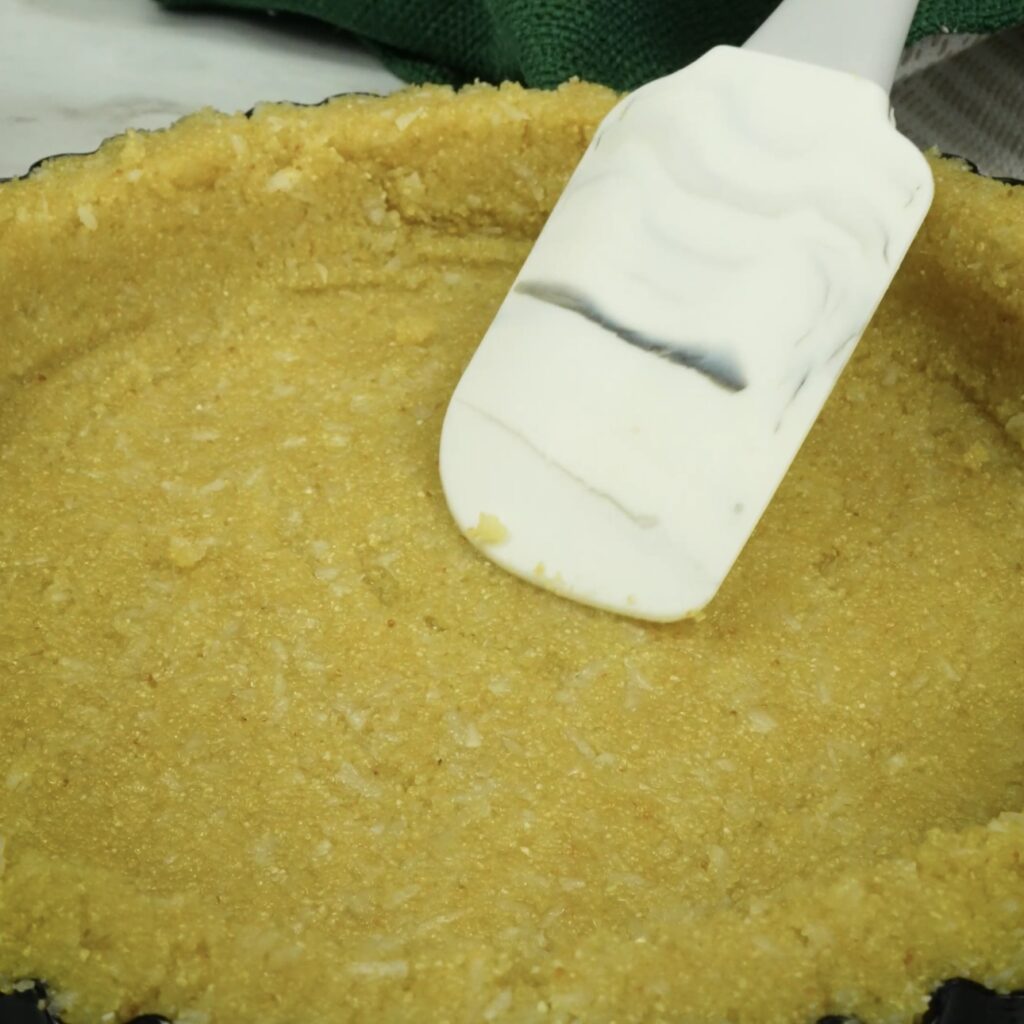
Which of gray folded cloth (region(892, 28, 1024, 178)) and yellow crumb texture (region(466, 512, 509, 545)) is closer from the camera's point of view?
yellow crumb texture (region(466, 512, 509, 545))

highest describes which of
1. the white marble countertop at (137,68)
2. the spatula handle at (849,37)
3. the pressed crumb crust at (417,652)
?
the spatula handle at (849,37)

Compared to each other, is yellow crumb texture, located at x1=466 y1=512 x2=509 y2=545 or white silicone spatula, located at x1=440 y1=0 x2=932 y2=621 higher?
white silicone spatula, located at x1=440 y1=0 x2=932 y2=621

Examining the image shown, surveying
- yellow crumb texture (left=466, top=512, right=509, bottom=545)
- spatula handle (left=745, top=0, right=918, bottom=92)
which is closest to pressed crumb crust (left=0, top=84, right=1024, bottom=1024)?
yellow crumb texture (left=466, top=512, right=509, bottom=545)

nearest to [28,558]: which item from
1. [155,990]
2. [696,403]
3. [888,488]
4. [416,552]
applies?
[416,552]

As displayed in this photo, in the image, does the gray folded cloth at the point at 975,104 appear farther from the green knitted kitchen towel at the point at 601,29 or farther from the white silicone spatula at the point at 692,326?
the white silicone spatula at the point at 692,326

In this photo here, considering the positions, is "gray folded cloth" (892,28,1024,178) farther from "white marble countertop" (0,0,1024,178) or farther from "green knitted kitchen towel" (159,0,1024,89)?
"green knitted kitchen towel" (159,0,1024,89)

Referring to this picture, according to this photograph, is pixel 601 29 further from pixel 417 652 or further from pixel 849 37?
pixel 417 652

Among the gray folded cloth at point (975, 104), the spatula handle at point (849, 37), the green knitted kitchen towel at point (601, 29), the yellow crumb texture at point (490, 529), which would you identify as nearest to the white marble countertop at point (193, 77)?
the gray folded cloth at point (975, 104)
